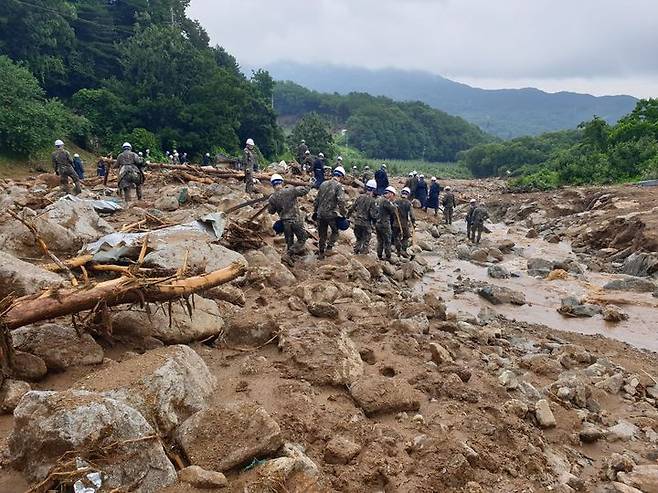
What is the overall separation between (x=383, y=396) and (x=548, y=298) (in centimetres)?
645

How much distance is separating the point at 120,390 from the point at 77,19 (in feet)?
113

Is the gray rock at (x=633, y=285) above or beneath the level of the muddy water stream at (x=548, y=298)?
above

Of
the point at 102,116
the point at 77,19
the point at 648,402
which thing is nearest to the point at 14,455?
the point at 648,402

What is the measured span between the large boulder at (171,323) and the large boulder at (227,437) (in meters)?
1.35

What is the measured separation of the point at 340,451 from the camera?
11.7 ft

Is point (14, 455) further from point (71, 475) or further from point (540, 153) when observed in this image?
point (540, 153)

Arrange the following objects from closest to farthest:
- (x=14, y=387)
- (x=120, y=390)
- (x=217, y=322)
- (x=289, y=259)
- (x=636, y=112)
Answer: (x=120, y=390) < (x=14, y=387) < (x=217, y=322) < (x=289, y=259) < (x=636, y=112)

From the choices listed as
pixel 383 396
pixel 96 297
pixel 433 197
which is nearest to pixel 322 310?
pixel 383 396

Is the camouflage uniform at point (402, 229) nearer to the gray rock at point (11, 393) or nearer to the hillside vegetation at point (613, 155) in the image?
the gray rock at point (11, 393)

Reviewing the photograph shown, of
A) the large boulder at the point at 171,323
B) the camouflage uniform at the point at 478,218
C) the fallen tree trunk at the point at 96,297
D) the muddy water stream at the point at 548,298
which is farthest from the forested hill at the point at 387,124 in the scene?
the fallen tree trunk at the point at 96,297

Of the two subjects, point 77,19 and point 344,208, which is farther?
point 77,19

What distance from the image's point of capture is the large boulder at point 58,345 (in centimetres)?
393

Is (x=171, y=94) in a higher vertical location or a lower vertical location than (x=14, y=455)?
higher

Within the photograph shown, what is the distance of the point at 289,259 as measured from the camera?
8.41 m
